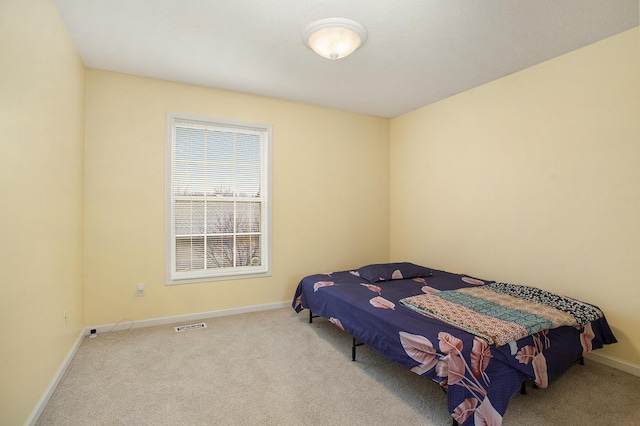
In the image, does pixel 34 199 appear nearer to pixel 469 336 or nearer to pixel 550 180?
pixel 469 336

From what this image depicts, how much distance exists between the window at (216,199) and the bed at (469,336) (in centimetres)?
125

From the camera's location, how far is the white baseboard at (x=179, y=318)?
10.1ft

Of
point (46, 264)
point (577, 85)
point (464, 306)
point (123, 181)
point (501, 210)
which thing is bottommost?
point (464, 306)

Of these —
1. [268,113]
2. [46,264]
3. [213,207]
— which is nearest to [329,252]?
[213,207]

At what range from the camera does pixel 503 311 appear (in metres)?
2.18

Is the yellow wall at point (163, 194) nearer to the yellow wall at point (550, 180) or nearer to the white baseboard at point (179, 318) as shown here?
the white baseboard at point (179, 318)

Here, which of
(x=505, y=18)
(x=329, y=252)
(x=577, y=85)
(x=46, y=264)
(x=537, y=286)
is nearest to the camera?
(x=46, y=264)

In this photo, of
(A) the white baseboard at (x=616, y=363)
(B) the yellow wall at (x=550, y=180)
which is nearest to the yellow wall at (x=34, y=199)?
(B) the yellow wall at (x=550, y=180)

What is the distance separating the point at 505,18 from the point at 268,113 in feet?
8.22

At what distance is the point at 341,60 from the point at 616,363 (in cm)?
330

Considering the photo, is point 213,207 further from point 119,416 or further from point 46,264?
point 119,416

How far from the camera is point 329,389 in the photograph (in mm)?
2141

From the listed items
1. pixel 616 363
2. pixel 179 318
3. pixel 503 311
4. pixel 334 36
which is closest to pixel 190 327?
pixel 179 318

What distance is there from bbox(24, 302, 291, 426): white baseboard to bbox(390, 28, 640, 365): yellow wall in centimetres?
229
